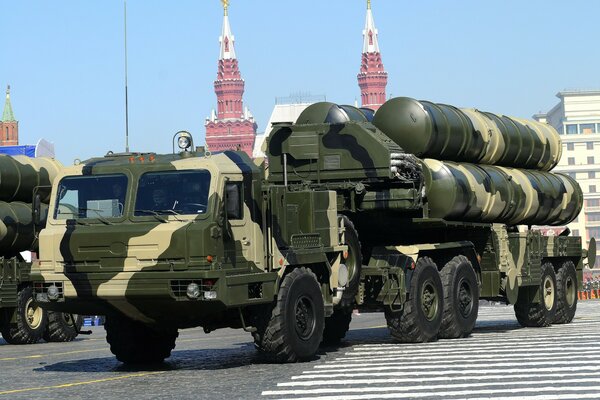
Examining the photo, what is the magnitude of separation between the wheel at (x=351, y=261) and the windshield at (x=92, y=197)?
12.8 feet

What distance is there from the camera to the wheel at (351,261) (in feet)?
61.5

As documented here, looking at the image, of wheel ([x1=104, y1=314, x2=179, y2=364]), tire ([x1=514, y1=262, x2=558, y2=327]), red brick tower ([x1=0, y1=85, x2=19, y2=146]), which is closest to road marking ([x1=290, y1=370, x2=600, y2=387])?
wheel ([x1=104, y1=314, x2=179, y2=364])

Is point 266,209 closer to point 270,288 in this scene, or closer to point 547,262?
point 270,288

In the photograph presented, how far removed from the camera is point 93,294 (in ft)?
51.0

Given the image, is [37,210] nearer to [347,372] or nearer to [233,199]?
[233,199]

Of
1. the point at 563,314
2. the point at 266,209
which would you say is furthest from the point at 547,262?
the point at 266,209

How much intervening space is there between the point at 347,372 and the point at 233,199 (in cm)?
248

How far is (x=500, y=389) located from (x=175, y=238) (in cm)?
445

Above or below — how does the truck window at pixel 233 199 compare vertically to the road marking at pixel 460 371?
above

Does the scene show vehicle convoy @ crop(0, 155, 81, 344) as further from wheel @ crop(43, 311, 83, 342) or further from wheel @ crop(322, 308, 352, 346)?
wheel @ crop(322, 308, 352, 346)

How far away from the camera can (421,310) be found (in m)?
19.7

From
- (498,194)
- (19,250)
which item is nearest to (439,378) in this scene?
(498,194)

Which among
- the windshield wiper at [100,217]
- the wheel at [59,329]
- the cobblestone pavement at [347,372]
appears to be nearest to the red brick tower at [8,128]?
the wheel at [59,329]

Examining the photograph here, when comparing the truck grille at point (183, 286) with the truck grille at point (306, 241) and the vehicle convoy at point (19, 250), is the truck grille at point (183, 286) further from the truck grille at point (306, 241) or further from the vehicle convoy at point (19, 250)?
the vehicle convoy at point (19, 250)
